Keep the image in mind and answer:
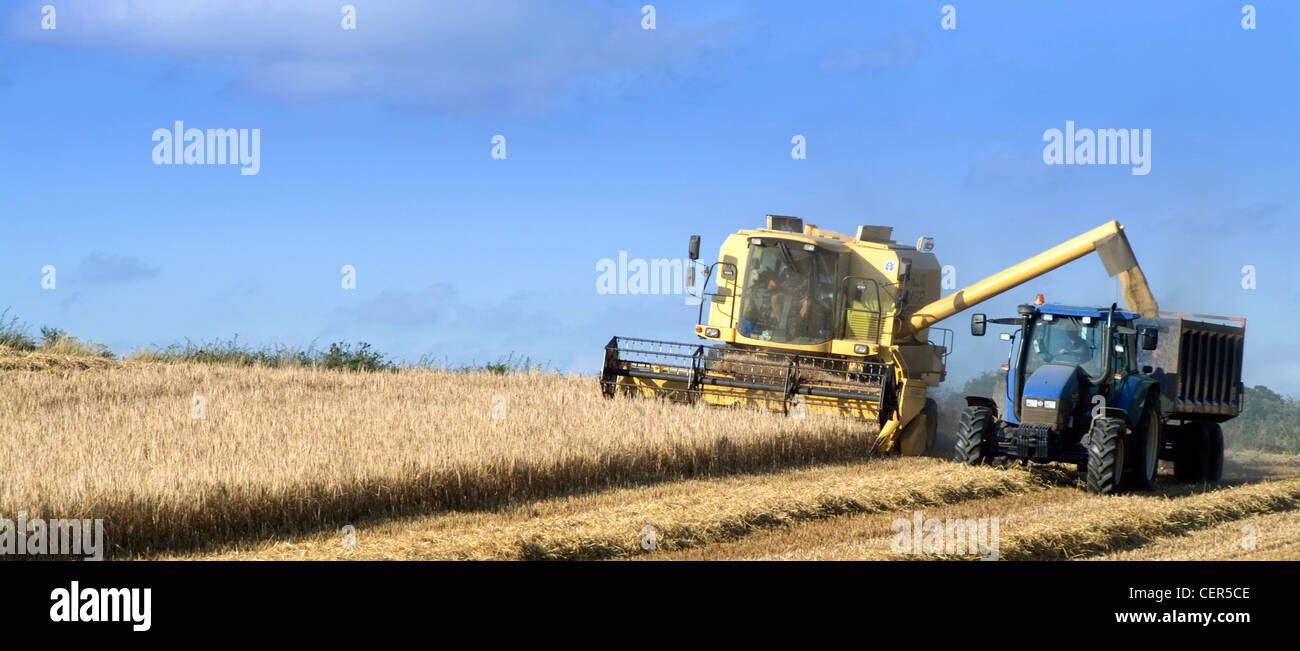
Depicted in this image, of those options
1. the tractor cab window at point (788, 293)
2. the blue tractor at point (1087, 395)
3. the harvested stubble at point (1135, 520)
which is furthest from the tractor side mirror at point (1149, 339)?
the tractor cab window at point (788, 293)

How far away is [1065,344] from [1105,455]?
57.4 inches

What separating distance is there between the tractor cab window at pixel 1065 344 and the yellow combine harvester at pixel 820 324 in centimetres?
186

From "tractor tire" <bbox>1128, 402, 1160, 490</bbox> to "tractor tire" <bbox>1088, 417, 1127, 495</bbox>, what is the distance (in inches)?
26.0

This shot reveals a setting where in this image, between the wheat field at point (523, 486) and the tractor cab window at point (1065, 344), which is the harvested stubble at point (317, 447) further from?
the tractor cab window at point (1065, 344)

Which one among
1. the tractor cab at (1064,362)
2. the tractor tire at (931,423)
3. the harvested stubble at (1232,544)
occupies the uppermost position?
the tractor cab at (1064,362)

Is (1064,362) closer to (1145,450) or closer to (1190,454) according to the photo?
(1145,450)

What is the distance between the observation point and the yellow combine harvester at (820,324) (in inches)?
617

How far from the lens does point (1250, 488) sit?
14211 millimetres

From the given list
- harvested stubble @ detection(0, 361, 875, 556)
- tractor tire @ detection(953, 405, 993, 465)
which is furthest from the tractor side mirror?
harvested stubble @ detection(0, 361, 875, 556)

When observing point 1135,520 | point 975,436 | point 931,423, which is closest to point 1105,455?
point 975,436

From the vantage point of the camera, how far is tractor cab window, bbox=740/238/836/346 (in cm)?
1697

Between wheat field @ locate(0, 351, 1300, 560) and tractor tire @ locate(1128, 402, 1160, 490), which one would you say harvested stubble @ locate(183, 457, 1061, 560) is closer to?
wheat field @ locate(0, 351, 1300, 560)

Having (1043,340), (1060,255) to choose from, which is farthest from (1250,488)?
(1060,255)
